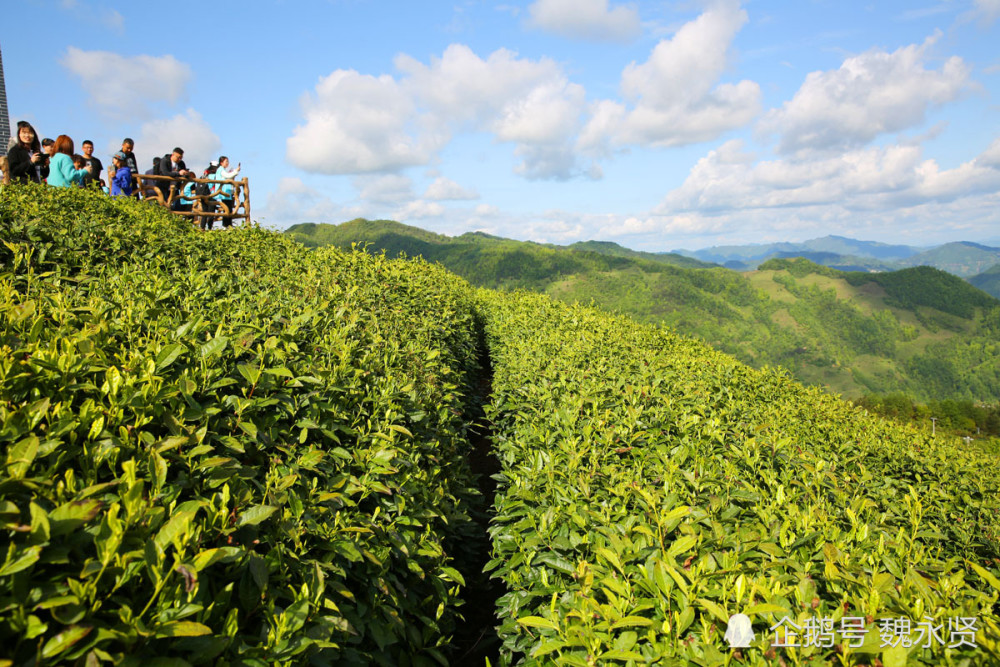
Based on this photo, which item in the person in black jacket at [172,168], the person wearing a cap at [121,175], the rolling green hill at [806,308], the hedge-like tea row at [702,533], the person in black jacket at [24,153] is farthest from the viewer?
the rolling green hill at [806,308]

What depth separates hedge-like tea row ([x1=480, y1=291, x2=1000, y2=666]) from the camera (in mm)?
1779

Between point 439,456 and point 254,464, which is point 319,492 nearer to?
point 254,464

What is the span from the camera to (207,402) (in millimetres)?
2268

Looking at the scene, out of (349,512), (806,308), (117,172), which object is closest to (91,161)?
(117,172)

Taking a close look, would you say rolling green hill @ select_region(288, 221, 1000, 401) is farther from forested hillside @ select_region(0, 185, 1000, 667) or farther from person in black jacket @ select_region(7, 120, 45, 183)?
forested hillside @ select_region(0, 185, 1000, 667)

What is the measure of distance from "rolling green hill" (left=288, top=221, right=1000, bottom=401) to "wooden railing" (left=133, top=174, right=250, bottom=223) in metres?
105

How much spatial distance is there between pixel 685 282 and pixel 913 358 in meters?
66.6

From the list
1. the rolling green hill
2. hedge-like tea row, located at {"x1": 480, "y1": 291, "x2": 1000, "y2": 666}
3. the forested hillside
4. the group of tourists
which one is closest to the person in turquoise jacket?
the group of tourists

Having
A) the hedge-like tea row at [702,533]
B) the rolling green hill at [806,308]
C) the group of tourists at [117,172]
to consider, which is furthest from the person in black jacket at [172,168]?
the rolling green hill at [806,308]

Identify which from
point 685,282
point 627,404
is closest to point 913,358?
point 685,282

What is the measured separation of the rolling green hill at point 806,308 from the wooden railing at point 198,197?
10529 cm

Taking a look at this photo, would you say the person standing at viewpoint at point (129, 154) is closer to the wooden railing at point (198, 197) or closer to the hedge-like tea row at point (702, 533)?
the wooden railing at point (198, 197)

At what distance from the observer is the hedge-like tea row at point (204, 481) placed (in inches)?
51.1

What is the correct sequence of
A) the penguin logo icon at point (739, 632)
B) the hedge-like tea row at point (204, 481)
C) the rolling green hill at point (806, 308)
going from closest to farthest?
the hedge-like tea row at point (204, 481) → the penguin logo icon at point (739, 632) → the rolling green hill at point (806, 308)
